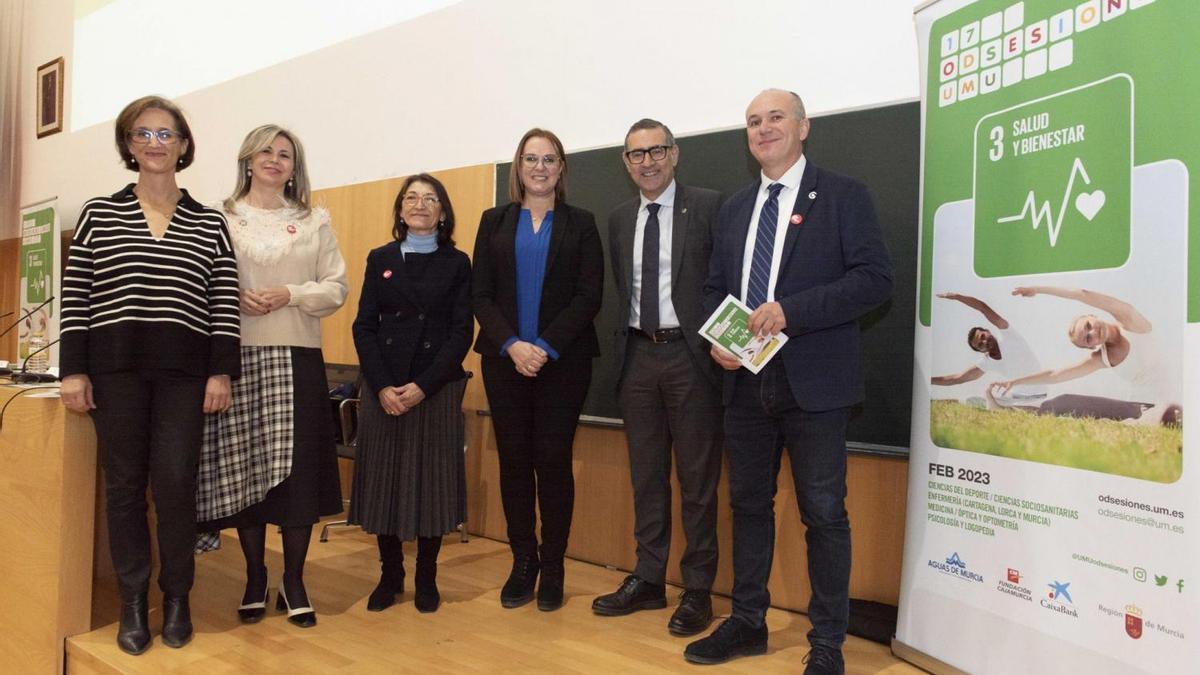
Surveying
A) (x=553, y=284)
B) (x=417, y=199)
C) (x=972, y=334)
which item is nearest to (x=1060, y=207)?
(x=972, y=334)

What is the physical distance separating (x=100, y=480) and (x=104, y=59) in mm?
4985

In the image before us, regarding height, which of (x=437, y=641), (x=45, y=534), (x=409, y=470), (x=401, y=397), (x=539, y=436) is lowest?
(x=437, y=641)

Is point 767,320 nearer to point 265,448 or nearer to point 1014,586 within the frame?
point 1014,586

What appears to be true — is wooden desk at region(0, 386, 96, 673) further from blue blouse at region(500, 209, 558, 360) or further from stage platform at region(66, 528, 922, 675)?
blue blouse at region(500, 209, 558, 360)

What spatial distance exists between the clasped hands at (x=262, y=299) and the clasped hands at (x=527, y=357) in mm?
708

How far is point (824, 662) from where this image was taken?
6.94 ft

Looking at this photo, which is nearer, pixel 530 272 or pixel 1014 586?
pixel 1014 586

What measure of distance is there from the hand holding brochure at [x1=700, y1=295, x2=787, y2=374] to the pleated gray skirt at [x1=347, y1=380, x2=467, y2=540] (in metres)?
0.99

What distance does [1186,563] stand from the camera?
1673mm

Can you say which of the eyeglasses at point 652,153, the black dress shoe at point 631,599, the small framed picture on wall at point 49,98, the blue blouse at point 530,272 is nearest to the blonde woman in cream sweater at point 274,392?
the blue blouse at point 530,272

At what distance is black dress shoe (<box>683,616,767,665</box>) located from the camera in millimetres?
2268

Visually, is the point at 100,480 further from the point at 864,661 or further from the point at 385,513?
the point at 864,661

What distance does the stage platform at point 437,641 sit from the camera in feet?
7.39

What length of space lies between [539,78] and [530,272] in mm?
1486
